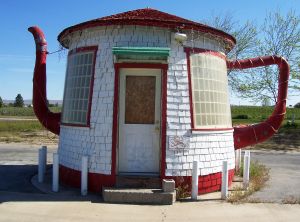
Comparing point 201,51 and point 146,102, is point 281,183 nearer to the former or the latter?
point 201,51

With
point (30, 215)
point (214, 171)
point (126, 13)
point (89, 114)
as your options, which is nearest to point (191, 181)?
point (214, 171)

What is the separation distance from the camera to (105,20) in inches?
364

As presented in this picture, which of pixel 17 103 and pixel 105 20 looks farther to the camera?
pixel 17 103

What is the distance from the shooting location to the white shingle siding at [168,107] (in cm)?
916

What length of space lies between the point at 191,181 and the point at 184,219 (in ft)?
6.36

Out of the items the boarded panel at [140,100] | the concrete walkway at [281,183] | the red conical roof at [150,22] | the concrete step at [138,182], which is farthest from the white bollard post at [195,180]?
the red conical roof at [150,22]

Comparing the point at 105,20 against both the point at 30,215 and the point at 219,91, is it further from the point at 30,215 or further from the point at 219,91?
the point at 30,215

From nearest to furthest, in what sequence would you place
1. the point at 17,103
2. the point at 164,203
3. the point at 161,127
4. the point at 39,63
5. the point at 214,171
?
the point at 164,203 → the point at 161,127 → the point at 214,171 → the point at 39,63 → the point at 17,103

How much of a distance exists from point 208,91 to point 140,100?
1.62m

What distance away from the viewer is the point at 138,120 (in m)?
9.31

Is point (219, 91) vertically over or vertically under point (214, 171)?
over

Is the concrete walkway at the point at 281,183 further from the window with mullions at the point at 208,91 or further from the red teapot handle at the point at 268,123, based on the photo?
the window with mullions at the point at 208,91

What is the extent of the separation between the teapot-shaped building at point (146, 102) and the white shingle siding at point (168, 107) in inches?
0.8

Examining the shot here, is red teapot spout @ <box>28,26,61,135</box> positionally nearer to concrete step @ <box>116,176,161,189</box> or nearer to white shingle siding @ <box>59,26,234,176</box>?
white shingle siding @ <box>59,26,234,176</box>
